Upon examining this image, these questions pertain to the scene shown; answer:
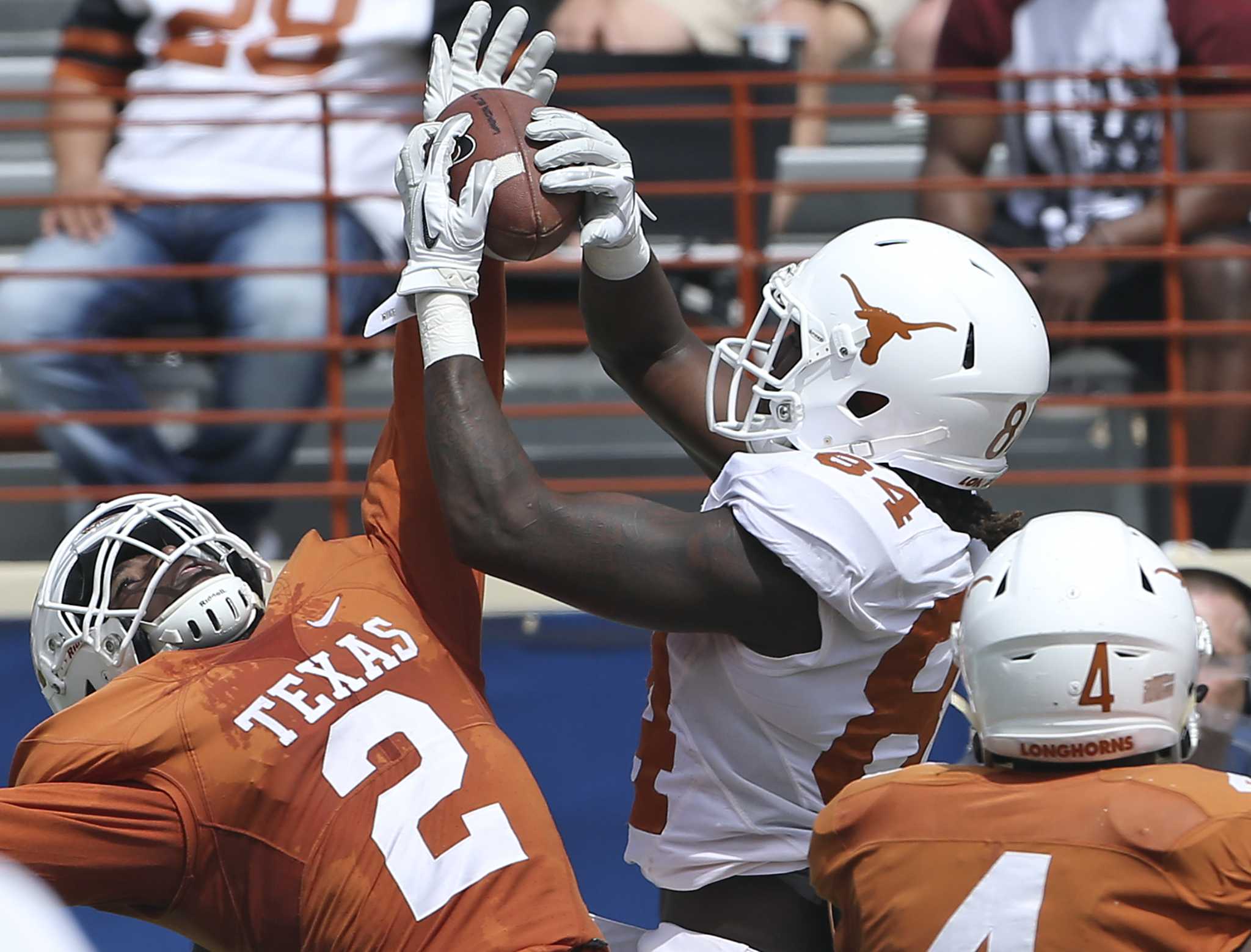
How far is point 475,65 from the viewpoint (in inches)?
87.2

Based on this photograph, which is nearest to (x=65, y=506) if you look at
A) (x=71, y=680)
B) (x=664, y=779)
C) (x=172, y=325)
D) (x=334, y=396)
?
(x=172, y=325)

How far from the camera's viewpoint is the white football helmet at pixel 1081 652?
167 cm

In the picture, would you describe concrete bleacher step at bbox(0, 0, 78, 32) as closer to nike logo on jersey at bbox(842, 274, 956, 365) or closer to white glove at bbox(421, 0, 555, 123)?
white glove at bbox(421, 0, 555, 123)

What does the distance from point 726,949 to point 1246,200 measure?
2.70 meters

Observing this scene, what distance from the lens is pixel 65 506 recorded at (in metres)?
A: 4.23

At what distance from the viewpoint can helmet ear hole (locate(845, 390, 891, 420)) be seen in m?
1.99

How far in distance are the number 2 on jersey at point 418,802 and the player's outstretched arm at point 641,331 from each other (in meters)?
0.58

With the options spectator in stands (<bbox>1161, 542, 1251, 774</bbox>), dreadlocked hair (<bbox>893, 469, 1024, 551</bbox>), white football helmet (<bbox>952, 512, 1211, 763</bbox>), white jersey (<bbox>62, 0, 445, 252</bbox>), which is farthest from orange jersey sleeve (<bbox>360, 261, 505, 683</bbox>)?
white jersey (<bbox>62, 0, 445, 252</bbox>)

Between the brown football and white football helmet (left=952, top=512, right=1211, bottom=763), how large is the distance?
668mm

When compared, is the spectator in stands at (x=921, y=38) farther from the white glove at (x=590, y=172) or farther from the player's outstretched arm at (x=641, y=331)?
the white glove at (x=590, y=172)

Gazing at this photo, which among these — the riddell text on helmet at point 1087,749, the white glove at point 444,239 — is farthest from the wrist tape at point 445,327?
the riddell text on helmet at point 1087,749

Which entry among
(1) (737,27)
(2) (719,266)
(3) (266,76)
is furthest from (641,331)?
(1) (737,27)

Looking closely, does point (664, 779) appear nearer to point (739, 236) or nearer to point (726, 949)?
point (726, 949)

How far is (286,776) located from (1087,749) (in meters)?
0.84
